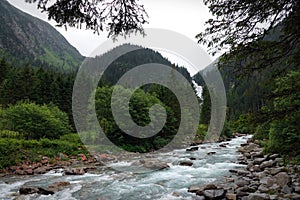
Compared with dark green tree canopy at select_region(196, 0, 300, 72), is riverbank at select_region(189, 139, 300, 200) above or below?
below

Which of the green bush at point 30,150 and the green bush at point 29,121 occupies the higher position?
the green bush at point 29,121

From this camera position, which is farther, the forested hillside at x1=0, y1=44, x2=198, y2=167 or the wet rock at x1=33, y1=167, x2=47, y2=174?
the forested hillside at x1=0, y1=44, x2=198, y2=167

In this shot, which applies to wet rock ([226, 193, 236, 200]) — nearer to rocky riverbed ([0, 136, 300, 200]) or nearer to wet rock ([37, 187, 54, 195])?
rocky riverbed ([0, 136, 300, 200])

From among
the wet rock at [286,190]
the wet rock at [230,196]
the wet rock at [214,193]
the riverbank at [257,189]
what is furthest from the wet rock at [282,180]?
the wet rock at [214,193]

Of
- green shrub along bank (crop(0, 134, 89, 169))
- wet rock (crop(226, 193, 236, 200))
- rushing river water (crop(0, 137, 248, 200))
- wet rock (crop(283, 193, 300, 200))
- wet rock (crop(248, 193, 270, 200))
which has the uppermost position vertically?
green shrub along bank (crop(0, 134, 89, 169))

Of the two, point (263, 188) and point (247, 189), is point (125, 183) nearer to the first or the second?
point (247, 189)

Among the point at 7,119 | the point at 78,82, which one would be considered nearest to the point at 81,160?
the point at 7,119

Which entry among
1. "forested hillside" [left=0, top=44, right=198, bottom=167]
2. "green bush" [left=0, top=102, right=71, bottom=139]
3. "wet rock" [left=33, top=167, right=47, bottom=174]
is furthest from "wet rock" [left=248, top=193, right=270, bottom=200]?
"green bush" [left=0, top=102, right=71, bottom=139]

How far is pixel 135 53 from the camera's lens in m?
146

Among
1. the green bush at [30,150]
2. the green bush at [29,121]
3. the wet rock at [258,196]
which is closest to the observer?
the wet rock at [258,196]

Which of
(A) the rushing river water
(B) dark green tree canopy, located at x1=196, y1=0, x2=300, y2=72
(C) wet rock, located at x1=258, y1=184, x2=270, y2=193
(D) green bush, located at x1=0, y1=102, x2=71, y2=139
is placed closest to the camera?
(B) dark green tree canopy, located at x1=196, y1=0, x2=300, y2=72

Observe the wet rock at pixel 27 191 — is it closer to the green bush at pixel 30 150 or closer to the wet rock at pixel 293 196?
the green bush at pixel 30 150

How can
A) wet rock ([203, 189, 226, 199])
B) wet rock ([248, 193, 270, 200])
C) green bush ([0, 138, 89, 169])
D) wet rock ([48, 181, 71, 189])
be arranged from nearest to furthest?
wet rock ([248, 193, 270, 200])
wet rock ([203, 189, 226, 199])
wet rock ([48, 181, 71, 189])
green bush ([0, 138, 89, 169])

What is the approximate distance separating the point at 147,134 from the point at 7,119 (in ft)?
46.2
